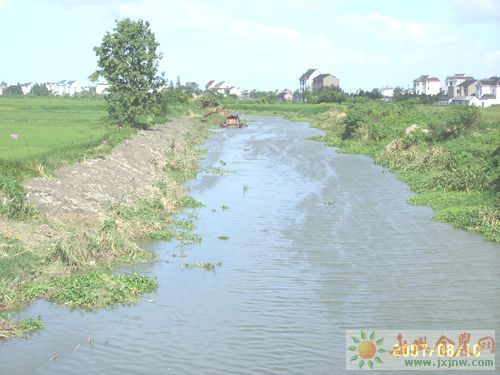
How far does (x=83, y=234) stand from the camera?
13.6m

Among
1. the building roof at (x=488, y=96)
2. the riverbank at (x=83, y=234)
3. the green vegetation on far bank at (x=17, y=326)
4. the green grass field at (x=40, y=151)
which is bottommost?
the green vegetation on far bank at (x=17, y=326)

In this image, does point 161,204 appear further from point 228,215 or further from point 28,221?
point 28,221

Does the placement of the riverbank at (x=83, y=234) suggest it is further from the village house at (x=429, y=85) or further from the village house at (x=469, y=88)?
the village house at (x=429, y=85)

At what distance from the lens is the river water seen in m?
9.20

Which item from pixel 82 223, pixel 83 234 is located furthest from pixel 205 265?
pixel 82 223

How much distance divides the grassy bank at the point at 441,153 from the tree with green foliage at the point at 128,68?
12563mm

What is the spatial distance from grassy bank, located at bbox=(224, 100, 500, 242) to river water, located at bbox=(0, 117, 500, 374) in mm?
891

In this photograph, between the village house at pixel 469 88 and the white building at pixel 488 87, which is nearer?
the white building at pixel 488 87

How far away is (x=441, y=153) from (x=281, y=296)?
57.3ft

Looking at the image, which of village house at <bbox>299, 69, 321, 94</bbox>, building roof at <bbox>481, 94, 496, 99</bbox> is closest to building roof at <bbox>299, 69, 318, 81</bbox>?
village house at <bbox>299, 69, 321, 94</bbox>

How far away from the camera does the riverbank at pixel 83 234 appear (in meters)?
11.4

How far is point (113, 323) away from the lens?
34.3ft

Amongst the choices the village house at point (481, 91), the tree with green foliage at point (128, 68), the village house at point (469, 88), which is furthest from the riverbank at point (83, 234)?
the village house at point (469, 88)

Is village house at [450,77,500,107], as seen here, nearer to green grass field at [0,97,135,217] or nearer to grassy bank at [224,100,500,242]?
grassy bank at [224,100,500,242]
